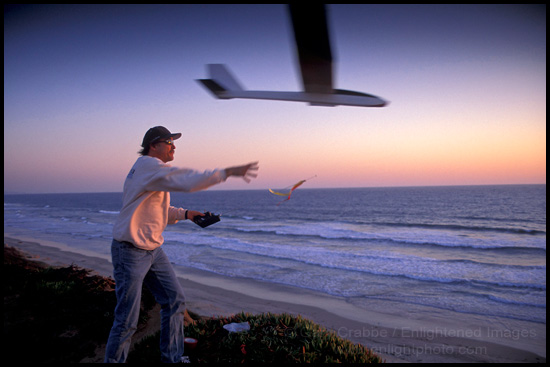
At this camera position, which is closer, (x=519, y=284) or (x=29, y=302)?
(x=29, y=302)

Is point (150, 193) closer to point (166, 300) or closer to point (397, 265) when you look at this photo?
point (166, 300)

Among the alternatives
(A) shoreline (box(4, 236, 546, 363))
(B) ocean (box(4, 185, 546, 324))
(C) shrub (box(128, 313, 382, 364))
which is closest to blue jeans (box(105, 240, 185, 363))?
(C) shrub (box(128, 313, 382, 364))

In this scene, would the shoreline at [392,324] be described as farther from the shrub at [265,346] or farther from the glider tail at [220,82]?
the glider tail at [220,82]

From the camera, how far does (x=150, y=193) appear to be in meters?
2.86

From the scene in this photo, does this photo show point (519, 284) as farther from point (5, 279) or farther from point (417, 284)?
point (5, 279)

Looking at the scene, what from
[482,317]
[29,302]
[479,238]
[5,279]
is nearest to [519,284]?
[482,317]

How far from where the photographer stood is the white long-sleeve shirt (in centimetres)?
A: 257

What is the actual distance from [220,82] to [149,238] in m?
1.66

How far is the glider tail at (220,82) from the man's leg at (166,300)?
171 cm

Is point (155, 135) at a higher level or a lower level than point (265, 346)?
higher

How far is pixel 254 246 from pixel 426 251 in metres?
10.0

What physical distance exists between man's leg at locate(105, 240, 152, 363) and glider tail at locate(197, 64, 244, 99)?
1.69 meters

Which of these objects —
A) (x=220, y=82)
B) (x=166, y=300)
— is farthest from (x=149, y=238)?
(x=220, y=82)

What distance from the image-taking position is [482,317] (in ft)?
26.7
